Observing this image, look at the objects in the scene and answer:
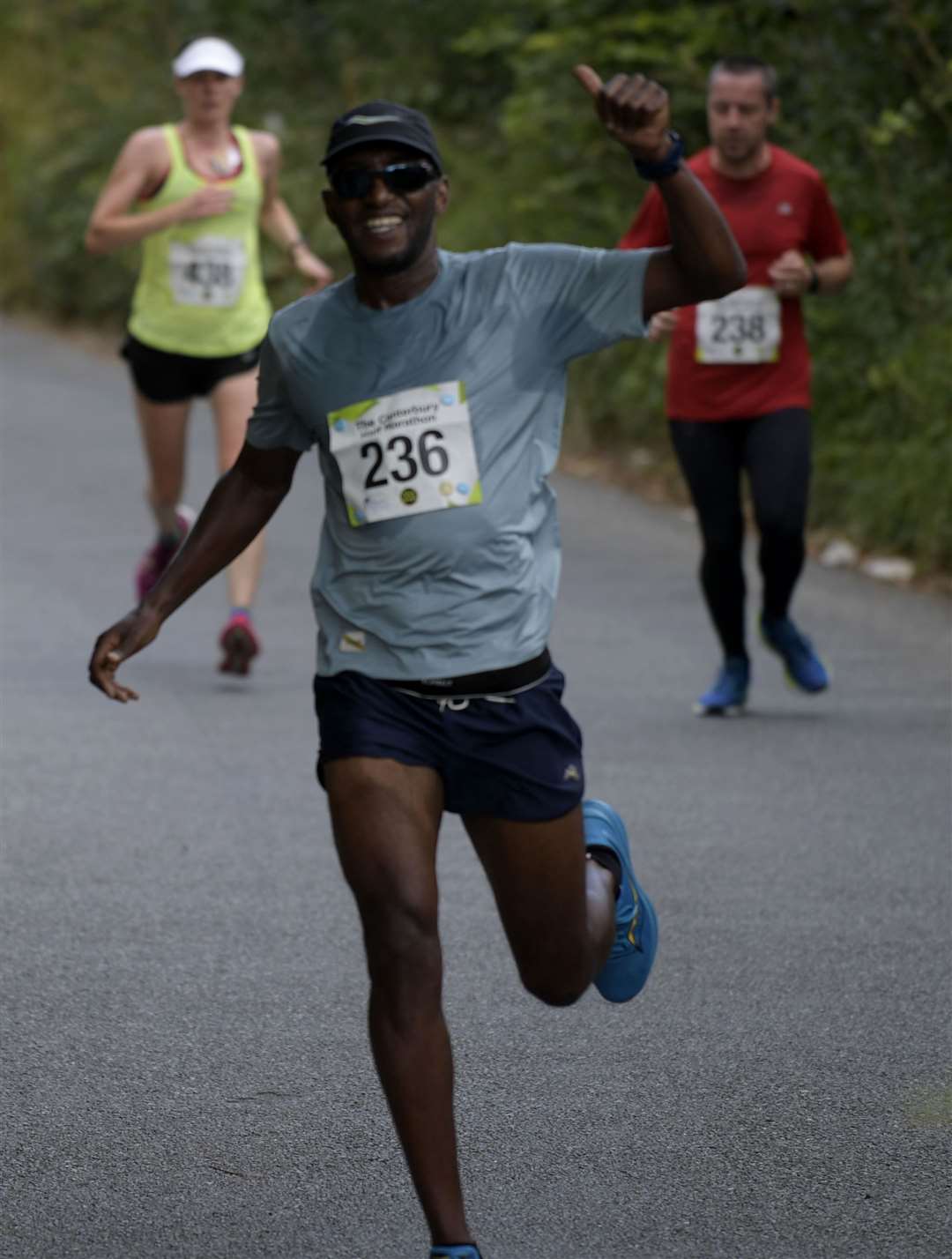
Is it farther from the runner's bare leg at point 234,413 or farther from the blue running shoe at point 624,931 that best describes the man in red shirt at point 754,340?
the blue running shoe at point 624,931

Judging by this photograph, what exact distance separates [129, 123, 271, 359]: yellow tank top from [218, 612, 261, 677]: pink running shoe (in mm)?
1138

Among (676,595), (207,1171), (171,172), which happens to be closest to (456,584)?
(207,1171)

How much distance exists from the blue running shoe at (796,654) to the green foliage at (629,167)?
11.5 ft

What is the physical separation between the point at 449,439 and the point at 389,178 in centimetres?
44

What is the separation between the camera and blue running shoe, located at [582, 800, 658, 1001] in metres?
4.92

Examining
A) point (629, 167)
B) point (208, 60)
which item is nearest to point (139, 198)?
point (208, 60)

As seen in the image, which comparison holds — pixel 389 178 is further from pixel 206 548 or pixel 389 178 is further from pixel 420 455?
pixel 206 548

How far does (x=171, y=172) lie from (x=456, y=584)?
6.03 m

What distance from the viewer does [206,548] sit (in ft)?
15.2

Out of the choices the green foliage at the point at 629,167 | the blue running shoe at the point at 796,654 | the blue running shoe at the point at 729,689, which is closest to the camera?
the blue running shoe at the point at 796,654

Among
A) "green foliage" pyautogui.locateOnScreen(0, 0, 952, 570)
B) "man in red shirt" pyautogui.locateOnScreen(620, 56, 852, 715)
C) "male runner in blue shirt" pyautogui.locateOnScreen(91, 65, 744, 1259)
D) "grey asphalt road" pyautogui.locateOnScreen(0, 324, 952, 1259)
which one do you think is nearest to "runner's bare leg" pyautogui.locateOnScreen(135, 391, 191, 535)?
"grey asphalt road" pyautogui.locateOnScreen(0, 324, 952, 1259)

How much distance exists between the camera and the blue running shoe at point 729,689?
9.27 m

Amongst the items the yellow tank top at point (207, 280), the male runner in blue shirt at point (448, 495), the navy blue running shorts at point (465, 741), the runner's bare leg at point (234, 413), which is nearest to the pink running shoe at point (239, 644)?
the runner's bare leg at point (234, 413)

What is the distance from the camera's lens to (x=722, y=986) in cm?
582
